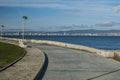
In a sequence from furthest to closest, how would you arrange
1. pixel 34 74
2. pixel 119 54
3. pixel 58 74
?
1. pixel 119 54
2. pixel 58 74
3. pixel 34 74

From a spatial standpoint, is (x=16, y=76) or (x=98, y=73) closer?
(x=16, y=76)

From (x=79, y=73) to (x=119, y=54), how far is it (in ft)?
38.6

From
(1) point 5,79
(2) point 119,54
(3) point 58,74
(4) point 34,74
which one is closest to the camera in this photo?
(1) point 5,79

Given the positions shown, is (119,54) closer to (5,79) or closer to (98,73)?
(98,73)

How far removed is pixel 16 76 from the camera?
17.2m

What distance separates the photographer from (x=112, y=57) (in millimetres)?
31078

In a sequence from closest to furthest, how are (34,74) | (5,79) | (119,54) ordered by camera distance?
(5,79), (34,74), (119,54)

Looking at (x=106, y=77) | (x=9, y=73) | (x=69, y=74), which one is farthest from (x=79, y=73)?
(x=9, y=73)

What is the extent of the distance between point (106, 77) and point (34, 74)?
4641 millimetres

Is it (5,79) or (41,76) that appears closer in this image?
(5,79)

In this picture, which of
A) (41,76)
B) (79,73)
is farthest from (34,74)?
(79,73)

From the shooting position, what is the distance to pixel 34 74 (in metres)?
17.7

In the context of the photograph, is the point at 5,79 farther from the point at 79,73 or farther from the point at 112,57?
the point at 112,57

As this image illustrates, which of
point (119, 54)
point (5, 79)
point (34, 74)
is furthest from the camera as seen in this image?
point (119, 54)
